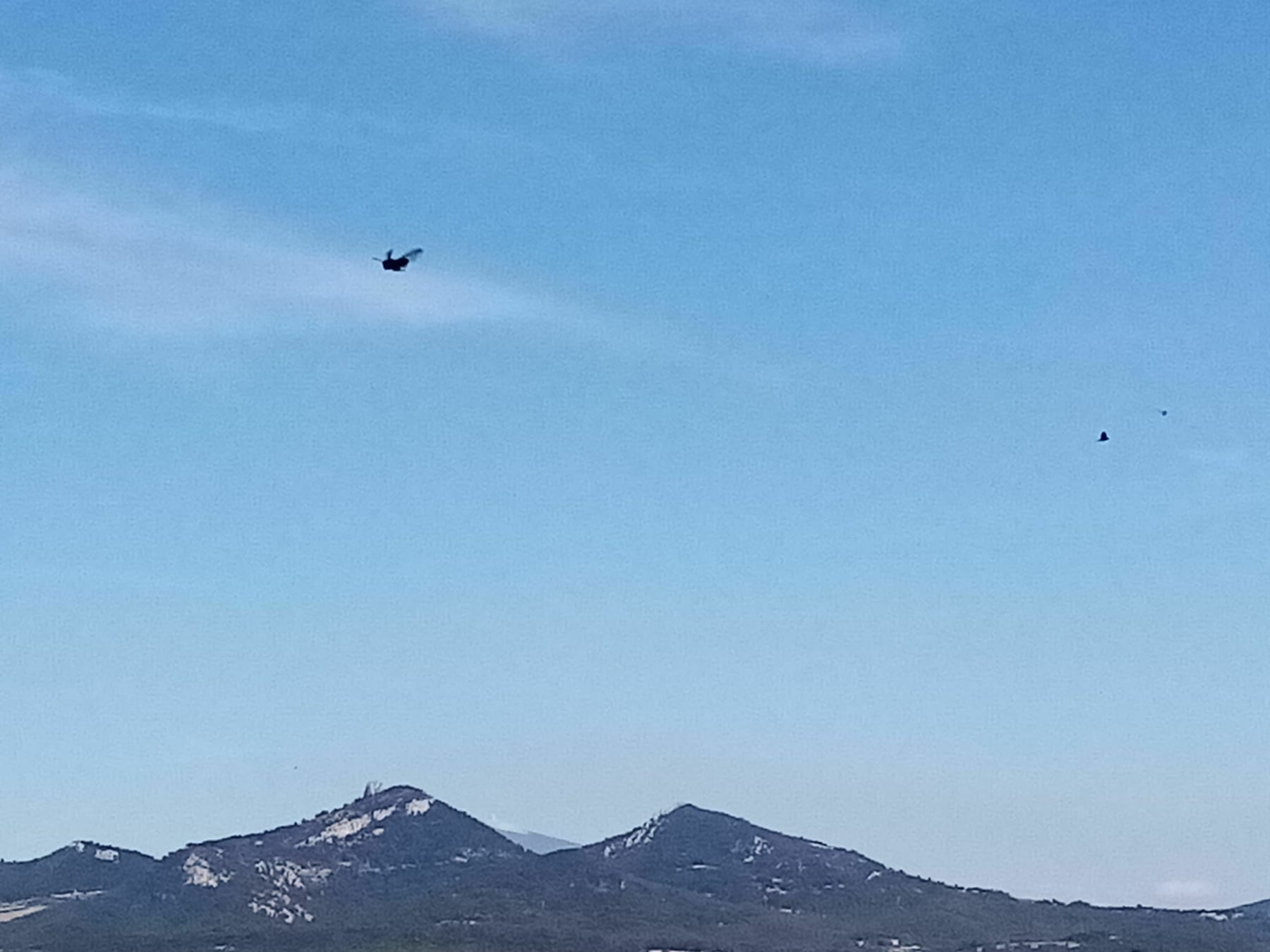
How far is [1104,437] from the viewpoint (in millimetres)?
145000

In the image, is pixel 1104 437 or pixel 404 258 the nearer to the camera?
pixel 404 258

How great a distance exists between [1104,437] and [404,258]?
58853 millimetres

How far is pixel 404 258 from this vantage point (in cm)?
11744
